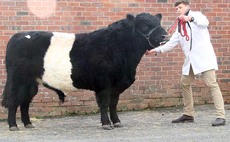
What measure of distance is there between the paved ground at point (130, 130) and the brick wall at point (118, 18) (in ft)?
1.24

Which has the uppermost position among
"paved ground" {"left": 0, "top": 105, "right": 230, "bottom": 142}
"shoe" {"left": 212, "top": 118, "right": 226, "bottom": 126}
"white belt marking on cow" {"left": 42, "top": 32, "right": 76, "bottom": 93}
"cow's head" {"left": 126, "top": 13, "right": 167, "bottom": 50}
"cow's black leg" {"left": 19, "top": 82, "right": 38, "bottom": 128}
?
"cow's head" {"left": 126, "top": 13, "right": 167, "bottom": 50}

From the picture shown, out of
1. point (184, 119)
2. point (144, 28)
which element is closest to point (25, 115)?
point (144, 28)

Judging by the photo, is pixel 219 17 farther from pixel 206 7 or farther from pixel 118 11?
pixel 118 11

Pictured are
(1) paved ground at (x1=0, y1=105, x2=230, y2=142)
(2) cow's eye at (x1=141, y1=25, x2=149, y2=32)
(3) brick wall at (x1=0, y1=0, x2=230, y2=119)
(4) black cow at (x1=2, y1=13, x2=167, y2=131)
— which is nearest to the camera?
(1) paved ground at (x1=0, y1=105, x2=230, y2=142)

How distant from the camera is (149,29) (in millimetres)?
8164

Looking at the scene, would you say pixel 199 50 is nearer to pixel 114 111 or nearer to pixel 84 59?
pixel 114 111

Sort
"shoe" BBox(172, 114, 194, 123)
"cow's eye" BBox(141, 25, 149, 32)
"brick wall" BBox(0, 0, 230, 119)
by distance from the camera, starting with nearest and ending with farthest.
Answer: "cow's eye" BBox(141, 25, 149, 32), "shoe" BBox(172, 114, 194, 123), "brick wall" BBox(0, 0, 230, 119)

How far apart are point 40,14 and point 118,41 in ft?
7.31

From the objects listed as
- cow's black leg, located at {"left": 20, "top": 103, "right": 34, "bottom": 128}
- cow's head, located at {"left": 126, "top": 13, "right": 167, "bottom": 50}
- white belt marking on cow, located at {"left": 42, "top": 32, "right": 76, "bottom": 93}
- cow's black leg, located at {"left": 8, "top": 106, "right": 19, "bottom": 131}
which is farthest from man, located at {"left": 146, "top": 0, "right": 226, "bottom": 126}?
cow's black leg, located at {"left": 8, "top": 106, "right": 19, "bottom": 131}

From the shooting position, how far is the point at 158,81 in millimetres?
10297

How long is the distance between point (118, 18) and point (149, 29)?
6.65 ft

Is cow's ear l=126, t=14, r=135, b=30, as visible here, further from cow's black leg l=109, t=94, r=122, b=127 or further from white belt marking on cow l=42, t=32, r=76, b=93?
cow's black leg l=109, t=94, r=122, b=127

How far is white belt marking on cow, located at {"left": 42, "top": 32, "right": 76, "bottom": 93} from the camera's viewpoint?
811 cm

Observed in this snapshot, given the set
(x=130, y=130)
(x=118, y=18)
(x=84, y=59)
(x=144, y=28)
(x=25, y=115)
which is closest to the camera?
(x=130, y=130)
